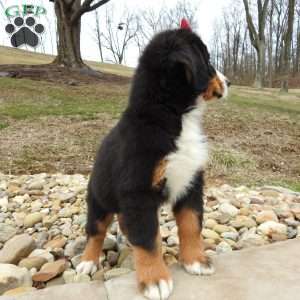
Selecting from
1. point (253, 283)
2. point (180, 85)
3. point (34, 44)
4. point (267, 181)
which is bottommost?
point (267, 181)

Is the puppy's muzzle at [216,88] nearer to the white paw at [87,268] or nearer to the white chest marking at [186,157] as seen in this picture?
the white chest marking at [186,157]

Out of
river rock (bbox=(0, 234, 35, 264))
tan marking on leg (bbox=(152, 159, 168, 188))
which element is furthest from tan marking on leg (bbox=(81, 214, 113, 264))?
tan marking on leg (bbox=(152, 159, 168, 188))

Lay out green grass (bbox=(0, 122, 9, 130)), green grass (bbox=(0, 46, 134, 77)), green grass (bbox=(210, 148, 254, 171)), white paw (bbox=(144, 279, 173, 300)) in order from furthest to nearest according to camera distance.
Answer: green grass (bbox=(0, 46, 134, 77)), green grass (bbox=(0, 122, 9, 130)), green grass (bbox=(210, 148, 254, 171)), white paw (bbox=(144, 279, 173, 300))

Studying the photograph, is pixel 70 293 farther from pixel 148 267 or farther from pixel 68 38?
pixel 68 38

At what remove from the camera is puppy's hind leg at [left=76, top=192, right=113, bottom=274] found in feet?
9.29

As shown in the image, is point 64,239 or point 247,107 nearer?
point 64,239

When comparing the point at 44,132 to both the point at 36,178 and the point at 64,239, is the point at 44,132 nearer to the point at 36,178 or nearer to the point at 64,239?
the point at 36,178

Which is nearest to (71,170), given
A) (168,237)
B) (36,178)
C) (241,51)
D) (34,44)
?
(36,178)

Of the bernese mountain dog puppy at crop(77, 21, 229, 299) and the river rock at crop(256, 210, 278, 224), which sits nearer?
the bernese mountain dog puppy at crop(77, 21, 229, 299)

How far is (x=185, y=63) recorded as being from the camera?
7.52 feet

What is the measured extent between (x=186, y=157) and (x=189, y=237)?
530 mm

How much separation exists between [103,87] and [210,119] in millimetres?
5247

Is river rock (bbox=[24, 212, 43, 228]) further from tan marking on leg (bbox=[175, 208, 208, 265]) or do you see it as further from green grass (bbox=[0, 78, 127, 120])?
green grass (bbox=[0, 78, 127, 120])

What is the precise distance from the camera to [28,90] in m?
12.4
